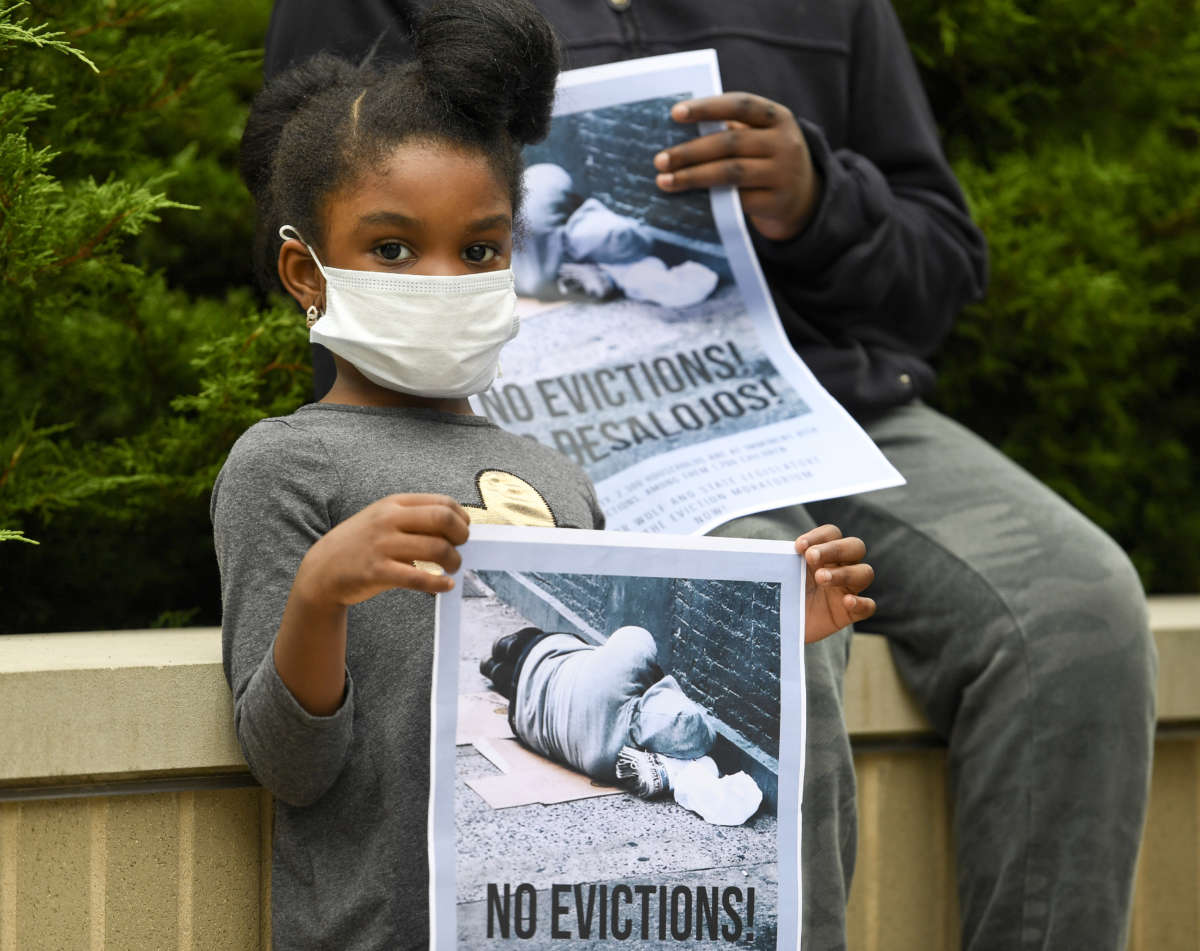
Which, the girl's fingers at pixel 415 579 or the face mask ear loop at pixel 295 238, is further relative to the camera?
the face mask ear loop at pixel 295 238

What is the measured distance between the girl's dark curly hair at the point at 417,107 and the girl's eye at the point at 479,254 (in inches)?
3.6

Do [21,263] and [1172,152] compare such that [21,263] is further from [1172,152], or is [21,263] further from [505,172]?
[1172,152]

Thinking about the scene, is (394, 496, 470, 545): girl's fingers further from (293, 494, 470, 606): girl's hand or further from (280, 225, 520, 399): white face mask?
(280, 225, 520, 399): white face mask

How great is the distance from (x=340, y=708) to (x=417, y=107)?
2.09 ft

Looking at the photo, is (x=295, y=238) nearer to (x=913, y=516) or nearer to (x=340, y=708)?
(x=340, y=708)

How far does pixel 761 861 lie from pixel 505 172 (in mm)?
762

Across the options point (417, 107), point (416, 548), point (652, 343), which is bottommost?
point (652, 343)

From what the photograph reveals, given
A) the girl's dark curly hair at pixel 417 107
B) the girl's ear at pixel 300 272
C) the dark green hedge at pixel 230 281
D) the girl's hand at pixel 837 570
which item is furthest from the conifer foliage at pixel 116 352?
the girl's hand at pixel 837 570

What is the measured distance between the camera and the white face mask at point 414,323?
135 cm

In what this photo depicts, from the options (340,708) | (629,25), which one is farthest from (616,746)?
(629,25)

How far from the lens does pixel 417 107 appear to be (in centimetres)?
144

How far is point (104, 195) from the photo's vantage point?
1.79m

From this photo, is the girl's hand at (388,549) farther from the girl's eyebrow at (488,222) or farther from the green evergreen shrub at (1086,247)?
the green evergreen shrub at (1086,247)

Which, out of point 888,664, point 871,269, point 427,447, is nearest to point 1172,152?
point 871,269
